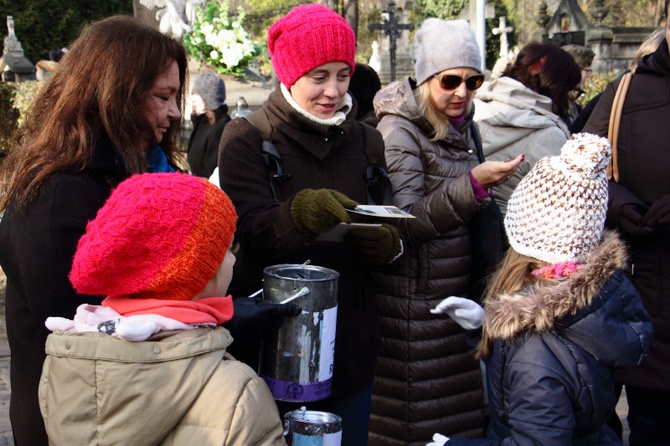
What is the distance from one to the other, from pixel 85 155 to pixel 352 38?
1.07m

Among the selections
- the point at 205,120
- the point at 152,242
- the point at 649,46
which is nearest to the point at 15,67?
the point at 205,120

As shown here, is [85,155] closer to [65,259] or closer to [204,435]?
[65,259]

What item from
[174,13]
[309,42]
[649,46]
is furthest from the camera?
[174,13]

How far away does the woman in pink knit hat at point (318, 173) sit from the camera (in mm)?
2561

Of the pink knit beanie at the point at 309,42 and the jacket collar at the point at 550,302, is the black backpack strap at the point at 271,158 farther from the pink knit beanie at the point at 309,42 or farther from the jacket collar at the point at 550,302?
the jacket collar at the point at 550,302

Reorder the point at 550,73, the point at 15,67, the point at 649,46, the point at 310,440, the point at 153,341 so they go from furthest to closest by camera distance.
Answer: the point at 15,67
the point at 550,73
the point at 649,46
the point at 310,440
the point at 153,341

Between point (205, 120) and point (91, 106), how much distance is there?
15.0 feet

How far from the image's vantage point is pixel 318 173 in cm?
267

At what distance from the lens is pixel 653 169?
319 cm

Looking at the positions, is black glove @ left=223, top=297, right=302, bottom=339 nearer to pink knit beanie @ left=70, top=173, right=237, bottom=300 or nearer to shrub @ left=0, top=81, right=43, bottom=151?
pink knit beanie @ left=70, top=173, right=237, bottom=300

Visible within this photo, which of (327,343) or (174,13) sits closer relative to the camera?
(327,343)

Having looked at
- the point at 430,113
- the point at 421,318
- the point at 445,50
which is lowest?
the point at 421,318

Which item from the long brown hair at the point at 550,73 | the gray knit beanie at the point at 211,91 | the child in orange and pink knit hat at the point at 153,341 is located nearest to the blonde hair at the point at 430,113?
the long brown hair at the point at 550,73

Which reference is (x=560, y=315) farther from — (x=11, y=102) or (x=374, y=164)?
(x=11, y=102)
